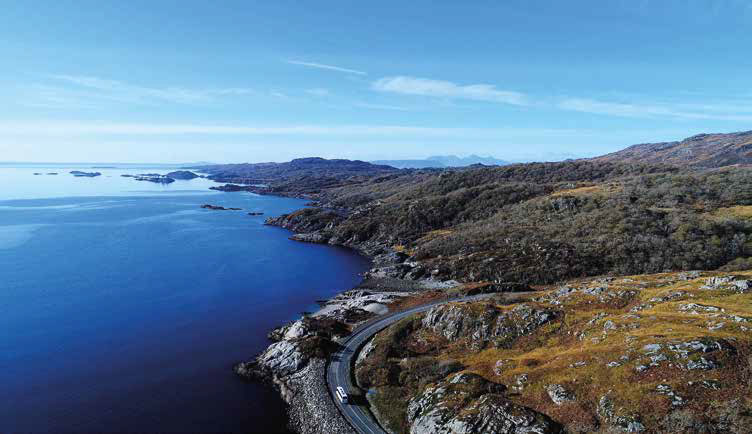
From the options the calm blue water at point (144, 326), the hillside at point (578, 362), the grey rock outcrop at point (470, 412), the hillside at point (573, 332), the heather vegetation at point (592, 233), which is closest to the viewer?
the hillside at point (578, 362)

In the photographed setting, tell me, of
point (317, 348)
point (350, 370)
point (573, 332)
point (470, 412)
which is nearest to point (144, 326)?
point (317, 348)

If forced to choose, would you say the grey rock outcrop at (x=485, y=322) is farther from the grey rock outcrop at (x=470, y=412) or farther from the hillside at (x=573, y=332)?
the grey rock outcrop at (x=470, y=412)

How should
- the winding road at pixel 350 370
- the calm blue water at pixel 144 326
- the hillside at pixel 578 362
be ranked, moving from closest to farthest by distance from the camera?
the hillside at pixel 578 362 → the winding road at pixel 350 370 → the calm blue water at pixel 144 326

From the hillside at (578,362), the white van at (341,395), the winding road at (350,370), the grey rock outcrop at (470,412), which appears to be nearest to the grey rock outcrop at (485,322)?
the hillside at (578,362)

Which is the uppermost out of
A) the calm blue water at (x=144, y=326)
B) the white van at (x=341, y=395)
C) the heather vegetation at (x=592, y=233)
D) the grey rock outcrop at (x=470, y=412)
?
the heather vegetation at (x=592, y=233)

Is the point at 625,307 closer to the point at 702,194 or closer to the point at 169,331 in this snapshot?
the point at 169,331

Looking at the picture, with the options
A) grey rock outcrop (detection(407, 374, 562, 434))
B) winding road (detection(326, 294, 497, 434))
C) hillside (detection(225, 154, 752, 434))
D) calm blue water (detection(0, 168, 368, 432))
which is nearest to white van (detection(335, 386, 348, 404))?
winding road (detection(326, 294, 497, 434))

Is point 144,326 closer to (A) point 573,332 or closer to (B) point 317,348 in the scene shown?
(B) point 317,348
